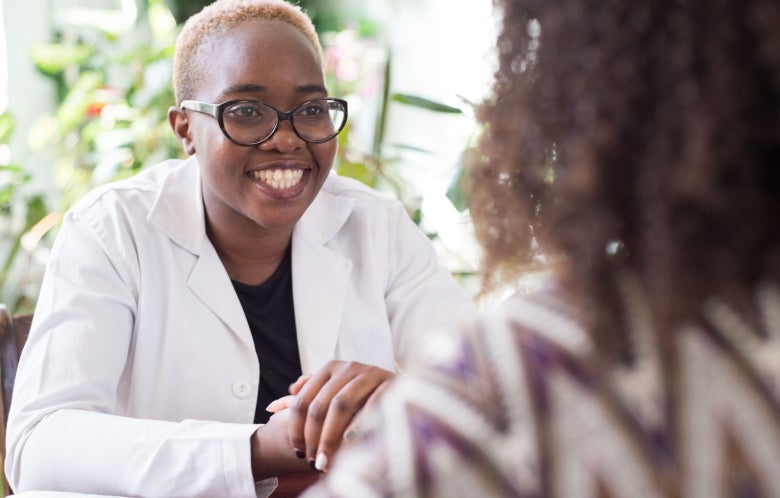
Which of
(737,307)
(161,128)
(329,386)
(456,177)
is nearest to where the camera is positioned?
(737,307)

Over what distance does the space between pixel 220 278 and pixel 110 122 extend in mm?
2619

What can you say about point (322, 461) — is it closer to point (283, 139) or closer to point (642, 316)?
point (642, 316)

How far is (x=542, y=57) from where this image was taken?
2.09ft

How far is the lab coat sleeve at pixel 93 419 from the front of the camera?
49.9 inches

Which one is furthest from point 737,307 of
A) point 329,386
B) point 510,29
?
point 329,386

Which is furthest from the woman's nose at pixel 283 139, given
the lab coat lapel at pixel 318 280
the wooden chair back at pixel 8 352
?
the wooden chair back at pixel 8 352

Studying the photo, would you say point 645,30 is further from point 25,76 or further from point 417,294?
point 25,76

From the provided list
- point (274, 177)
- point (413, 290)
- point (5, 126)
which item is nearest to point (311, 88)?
point (274, 177)

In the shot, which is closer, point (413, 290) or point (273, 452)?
point (273, 452)

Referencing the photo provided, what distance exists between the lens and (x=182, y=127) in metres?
1.82

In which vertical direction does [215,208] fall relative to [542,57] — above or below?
below

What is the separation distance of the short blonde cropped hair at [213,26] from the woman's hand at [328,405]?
2.51 feet

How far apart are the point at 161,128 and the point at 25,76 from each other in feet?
2.49

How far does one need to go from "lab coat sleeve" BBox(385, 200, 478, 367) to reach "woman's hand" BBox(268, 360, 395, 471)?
58cm
